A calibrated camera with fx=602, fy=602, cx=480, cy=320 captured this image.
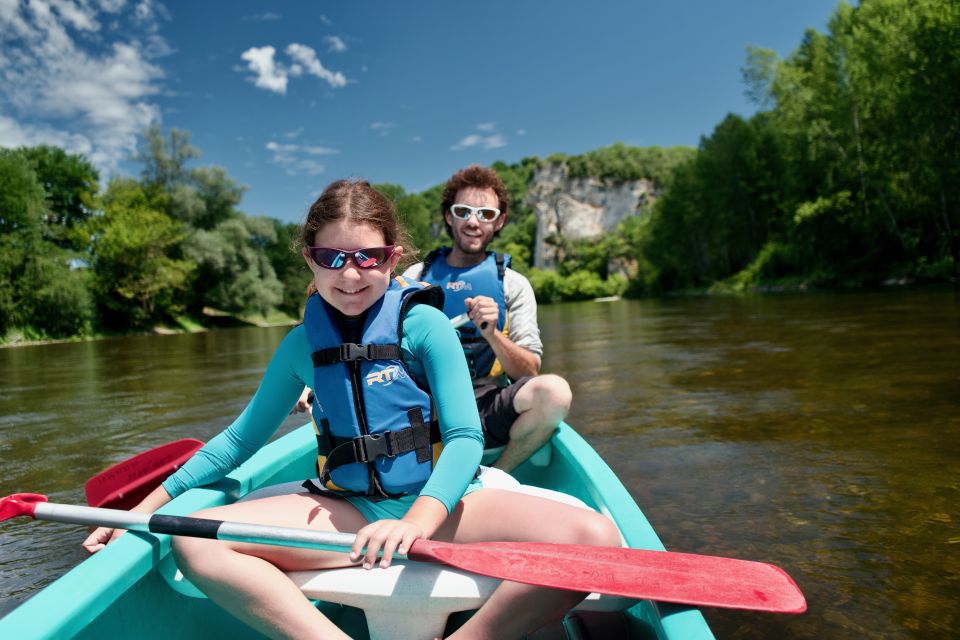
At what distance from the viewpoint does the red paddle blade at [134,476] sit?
7.43ft

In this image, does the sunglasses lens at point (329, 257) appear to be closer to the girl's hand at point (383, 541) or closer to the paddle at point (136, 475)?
the girl's hand at point (383, 541)

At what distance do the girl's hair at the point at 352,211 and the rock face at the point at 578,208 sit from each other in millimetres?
62509

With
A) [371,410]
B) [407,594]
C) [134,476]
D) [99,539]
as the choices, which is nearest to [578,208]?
[134,476]

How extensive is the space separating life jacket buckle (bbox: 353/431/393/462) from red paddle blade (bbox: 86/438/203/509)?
1365 millimetres

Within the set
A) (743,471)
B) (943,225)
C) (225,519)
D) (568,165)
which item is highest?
(568,165)

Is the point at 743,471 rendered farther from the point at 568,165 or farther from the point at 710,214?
the point at 568,165

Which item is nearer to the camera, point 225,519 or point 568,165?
point 225,519

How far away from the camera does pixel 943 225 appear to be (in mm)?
19328

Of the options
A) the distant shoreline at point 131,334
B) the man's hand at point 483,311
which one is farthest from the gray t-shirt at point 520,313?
the distant shoreline at point 131,334

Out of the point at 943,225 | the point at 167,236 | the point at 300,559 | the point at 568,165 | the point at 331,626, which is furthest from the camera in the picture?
the point at 568,165

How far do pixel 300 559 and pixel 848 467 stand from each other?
9.14ft

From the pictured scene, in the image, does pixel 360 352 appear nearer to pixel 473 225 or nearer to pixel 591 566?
pixel 591 566

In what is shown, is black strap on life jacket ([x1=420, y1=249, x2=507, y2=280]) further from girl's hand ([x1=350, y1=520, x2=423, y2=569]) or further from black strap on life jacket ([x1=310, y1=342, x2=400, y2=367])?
girl's hand ([x1=350, y1=520, x2=423, y2=569])

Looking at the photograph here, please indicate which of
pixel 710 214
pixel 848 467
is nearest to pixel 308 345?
pixel 848 467
